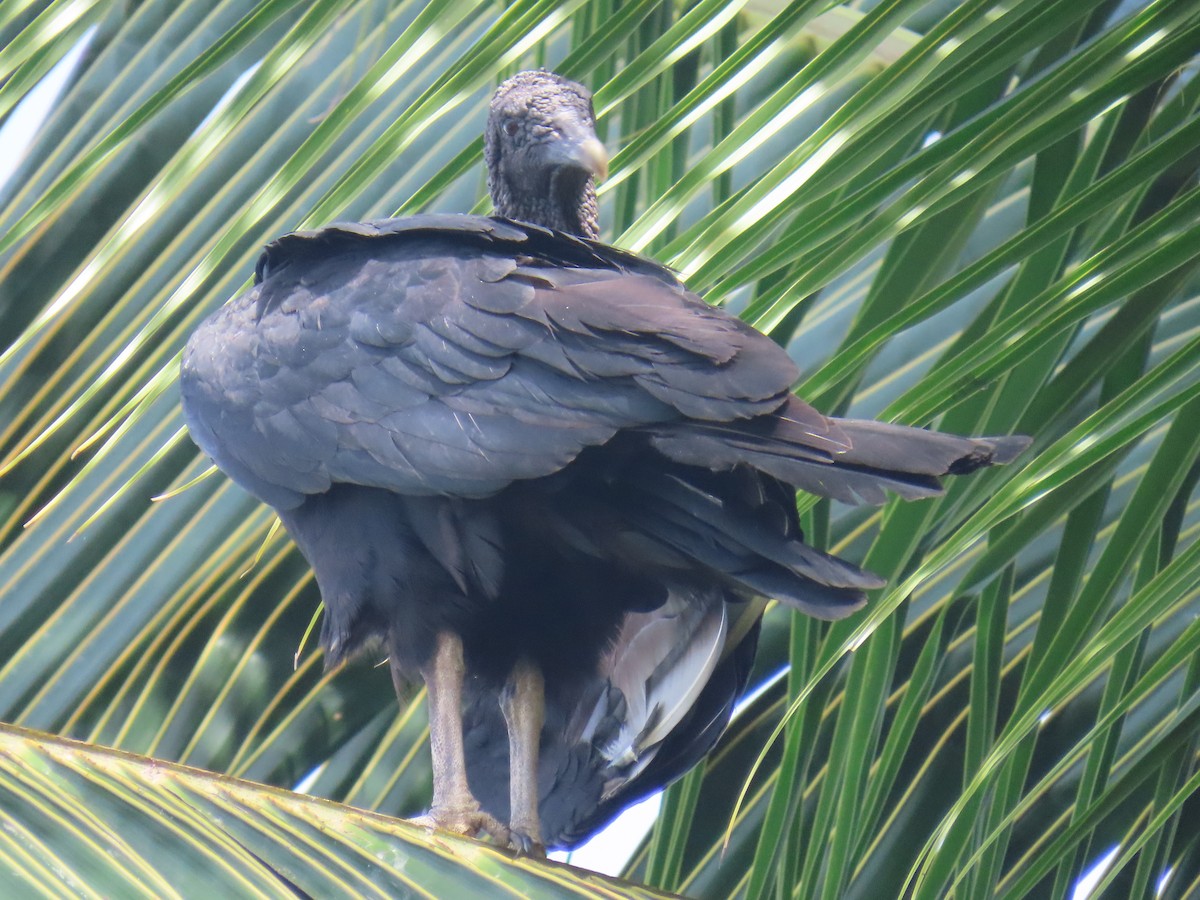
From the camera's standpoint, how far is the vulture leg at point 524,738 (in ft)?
8.64

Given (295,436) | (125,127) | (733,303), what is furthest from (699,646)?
(125,127)

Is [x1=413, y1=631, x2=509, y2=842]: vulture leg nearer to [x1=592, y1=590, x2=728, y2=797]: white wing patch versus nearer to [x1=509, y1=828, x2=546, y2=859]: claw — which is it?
[x1=509, y1=828, x2=546, y2=859]: claw

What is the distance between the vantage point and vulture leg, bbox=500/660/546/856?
2635 mm

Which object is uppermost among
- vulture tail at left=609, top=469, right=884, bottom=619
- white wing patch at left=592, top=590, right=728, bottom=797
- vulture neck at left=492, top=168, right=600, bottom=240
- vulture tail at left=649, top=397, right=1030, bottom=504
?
vulture neck at left=492, top=168, right=600, bottom=240

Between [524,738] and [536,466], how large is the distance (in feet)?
2.35

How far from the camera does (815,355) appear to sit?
3299 millimetres

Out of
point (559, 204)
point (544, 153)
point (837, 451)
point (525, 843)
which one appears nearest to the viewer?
point (837, 451)

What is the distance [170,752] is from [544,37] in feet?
6.79

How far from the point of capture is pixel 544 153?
2.83m

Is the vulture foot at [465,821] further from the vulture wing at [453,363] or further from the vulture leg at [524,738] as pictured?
the vulture wing at [453,363]

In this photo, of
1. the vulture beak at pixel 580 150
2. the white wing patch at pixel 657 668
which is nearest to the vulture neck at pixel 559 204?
the vulture beak at pixel 580 150

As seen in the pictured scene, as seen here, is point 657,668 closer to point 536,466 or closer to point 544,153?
point 536,466

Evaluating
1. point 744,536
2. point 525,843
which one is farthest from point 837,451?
point 525,843

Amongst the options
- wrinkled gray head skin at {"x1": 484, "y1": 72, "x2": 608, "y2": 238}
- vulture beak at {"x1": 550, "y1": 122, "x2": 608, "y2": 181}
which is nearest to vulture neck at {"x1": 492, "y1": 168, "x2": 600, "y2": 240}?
wrinkled gray head skin at {"x1": 484, "y1": 72, "x2": 608, "y2": 238}
